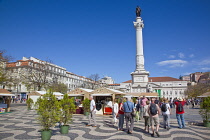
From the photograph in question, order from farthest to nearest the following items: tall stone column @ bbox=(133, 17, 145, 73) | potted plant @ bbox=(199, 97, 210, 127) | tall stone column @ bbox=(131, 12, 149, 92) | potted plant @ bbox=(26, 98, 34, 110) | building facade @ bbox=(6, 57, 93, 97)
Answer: tall stone column @ bbox=(133, 17, 145, 73), tall stone column @ bbox=(131, 12, 149, 92), building facade @ bbox=(6, 57, 93, 97), potted plant @ bbox=(26, 98, 34, 110), potted plant @ bbox=(199, 97, 210, 127)

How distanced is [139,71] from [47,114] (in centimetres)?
4256

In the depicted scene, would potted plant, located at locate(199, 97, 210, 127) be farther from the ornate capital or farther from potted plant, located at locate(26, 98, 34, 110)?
the ornate capital

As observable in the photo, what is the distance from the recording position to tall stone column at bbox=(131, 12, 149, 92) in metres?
46.3

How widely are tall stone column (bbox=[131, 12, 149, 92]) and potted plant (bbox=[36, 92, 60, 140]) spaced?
134 ft

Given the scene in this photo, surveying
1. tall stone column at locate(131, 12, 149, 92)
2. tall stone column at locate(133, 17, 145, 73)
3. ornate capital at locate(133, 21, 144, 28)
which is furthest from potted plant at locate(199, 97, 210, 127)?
ornate capital at locate(133, 21, 144, 28)

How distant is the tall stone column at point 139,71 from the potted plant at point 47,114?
40886 millimetres

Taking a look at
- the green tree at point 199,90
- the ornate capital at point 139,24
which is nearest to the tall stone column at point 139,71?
the ornate capital at point 139,24

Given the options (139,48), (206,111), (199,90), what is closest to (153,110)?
(206,111)

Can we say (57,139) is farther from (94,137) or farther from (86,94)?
(86,94)

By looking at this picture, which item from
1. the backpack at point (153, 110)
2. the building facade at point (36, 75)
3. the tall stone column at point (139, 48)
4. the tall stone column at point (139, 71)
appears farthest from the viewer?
the tall stone column at point (139, 48)

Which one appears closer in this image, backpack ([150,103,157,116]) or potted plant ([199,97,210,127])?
backpack ([150,103,157,116])

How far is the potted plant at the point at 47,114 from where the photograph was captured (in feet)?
20.2

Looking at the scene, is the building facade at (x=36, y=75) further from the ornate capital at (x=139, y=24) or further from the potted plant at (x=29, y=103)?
the ornate capital at (x=139, y=24)

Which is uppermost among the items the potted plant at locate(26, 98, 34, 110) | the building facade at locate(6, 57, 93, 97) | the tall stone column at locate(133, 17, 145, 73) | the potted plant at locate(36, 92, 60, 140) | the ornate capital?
the ornate capital
